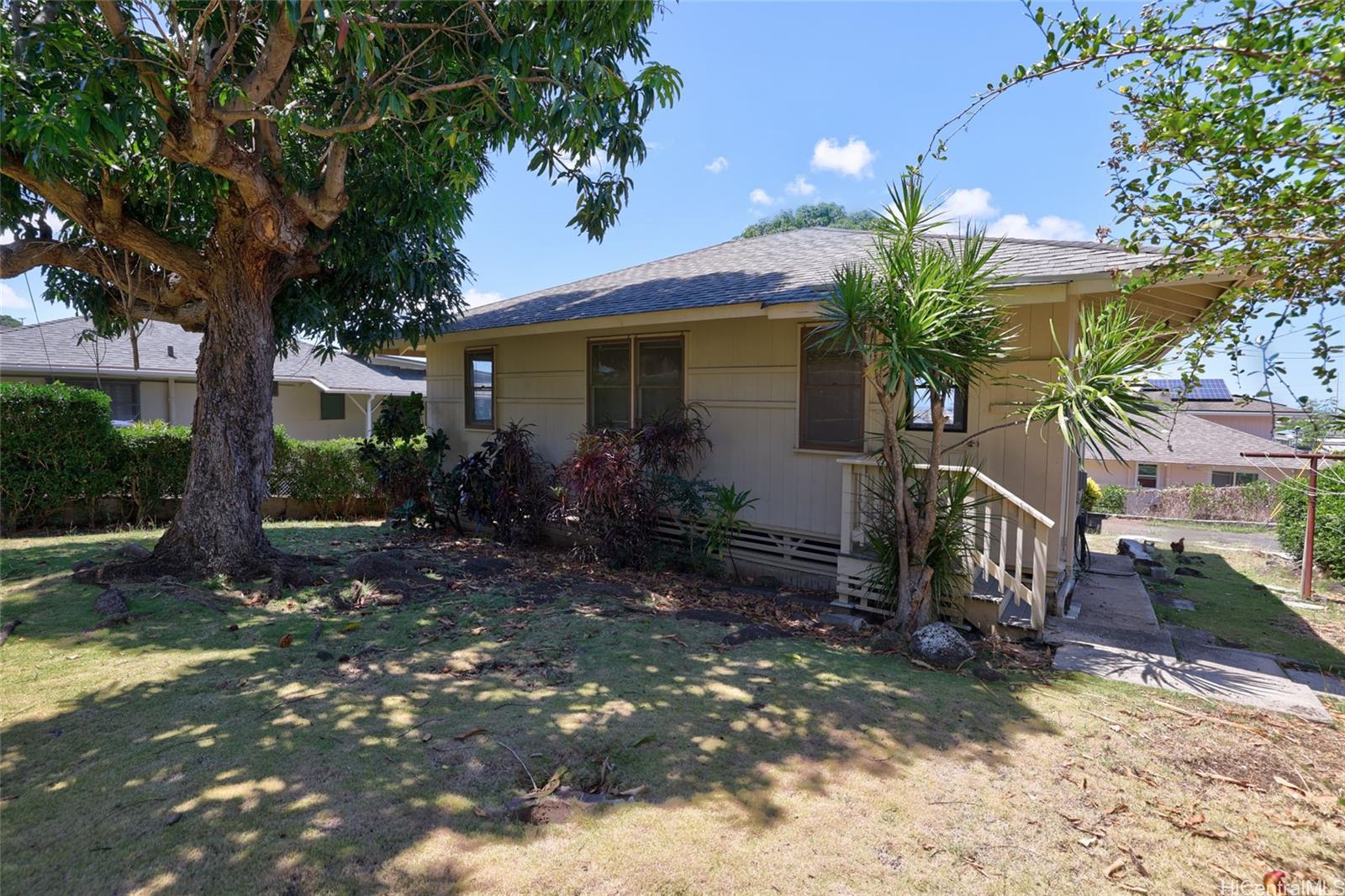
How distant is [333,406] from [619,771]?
799 inches

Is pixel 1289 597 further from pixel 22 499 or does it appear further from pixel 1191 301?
pixel 22 499

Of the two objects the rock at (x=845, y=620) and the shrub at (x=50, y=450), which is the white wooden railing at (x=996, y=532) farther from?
the shrub at (x=50, y=450)

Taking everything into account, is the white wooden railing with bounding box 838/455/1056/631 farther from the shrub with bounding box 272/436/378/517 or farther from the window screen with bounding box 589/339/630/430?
the shrub with bounding box 272/436/378/517

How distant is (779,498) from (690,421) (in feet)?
4.48

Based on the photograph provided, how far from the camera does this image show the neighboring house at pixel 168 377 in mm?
14695

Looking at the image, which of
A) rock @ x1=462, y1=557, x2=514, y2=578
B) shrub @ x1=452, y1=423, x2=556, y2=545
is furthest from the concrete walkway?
shrub @ x1=452, y1=423, x2=556, y2=545

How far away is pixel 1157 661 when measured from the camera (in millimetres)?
4902

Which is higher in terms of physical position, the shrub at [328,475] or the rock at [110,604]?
the shrub at [328,475]

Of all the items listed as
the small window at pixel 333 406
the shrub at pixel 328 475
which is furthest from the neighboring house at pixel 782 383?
the small window at pixel 333 406

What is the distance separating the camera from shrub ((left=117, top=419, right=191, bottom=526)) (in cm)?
1000

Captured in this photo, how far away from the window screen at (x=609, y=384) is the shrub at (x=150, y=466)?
6145 mm

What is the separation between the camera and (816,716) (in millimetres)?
3873

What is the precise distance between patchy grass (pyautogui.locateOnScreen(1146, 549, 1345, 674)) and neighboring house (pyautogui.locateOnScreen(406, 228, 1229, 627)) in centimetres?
140

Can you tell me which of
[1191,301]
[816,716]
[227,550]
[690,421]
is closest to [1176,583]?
[1191,301]
